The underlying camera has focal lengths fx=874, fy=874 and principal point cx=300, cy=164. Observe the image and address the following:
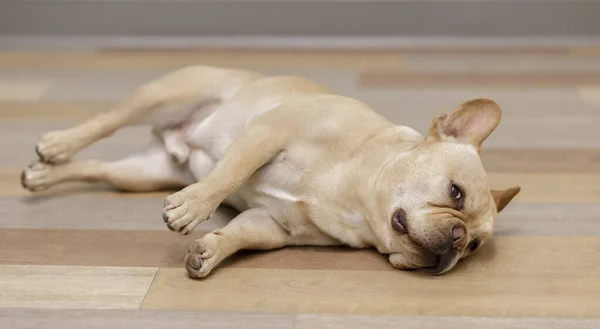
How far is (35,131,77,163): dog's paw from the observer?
8.29 ft

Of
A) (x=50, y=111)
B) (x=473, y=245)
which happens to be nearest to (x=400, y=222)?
(x=473, y=245)

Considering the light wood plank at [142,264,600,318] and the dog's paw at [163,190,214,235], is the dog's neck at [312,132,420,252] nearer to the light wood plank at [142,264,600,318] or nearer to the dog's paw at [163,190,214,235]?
the light wood plank at [142,264,600,318]

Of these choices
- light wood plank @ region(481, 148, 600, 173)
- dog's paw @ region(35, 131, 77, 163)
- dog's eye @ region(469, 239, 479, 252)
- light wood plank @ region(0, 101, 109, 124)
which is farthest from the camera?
light wood plank @ region(0, 101, 109, 124)

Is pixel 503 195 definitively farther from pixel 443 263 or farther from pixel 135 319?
pixel 135 319

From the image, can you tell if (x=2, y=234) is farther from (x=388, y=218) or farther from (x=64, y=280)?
(x=388, y=218)

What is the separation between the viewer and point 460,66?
3885mm

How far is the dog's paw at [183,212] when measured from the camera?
2.05 metres

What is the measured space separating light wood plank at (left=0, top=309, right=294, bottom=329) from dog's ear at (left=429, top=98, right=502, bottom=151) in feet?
2.05

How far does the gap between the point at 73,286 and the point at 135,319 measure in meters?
0.22

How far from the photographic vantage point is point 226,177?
2.16 metres

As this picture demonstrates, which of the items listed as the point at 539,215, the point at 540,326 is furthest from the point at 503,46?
the point at 540,326

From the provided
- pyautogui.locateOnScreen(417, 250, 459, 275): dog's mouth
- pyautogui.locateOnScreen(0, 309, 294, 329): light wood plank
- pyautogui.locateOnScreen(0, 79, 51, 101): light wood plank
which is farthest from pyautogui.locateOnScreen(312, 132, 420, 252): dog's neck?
pyautogui.locateOnScreen(0, 79, 51, 101): light wood plank

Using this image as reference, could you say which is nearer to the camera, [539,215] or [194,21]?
[539,215]

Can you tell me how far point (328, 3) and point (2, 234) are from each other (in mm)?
2270
